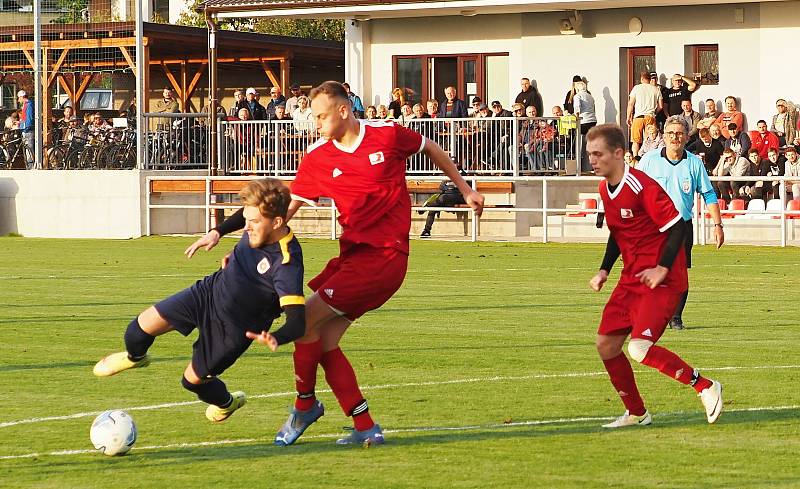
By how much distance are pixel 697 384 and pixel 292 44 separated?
31.6m

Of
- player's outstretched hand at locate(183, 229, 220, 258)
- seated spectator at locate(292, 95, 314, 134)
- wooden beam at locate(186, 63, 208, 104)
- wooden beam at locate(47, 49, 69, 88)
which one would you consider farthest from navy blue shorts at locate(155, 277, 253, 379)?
wooden beam at locate(186, 63, 208, 104)

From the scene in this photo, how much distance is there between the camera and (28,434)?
849 cm

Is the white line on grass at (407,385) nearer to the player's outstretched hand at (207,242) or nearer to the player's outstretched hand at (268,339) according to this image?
the player's outstretched hand at (207,242)

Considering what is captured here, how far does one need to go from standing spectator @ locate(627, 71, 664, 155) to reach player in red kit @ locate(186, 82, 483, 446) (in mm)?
21392

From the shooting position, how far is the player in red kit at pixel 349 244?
26.4ft

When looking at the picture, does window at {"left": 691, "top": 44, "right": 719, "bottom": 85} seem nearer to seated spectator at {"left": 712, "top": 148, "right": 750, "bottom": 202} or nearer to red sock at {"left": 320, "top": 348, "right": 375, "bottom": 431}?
seated spectator at {"left": 712, "top": 148, "right": 750, "bottom": 202}

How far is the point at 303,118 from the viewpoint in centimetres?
3067

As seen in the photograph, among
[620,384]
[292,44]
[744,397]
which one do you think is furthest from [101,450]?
[292,44]

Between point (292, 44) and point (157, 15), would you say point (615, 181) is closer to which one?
point (292, 44)

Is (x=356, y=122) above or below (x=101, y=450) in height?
above

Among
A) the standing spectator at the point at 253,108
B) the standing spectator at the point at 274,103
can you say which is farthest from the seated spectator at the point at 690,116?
the standing spectator at the point at 253,108

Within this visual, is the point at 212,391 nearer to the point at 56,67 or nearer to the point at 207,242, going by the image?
the point at 207,242

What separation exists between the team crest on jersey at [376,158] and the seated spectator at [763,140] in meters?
19.9

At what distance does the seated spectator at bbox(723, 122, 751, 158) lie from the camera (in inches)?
1061
